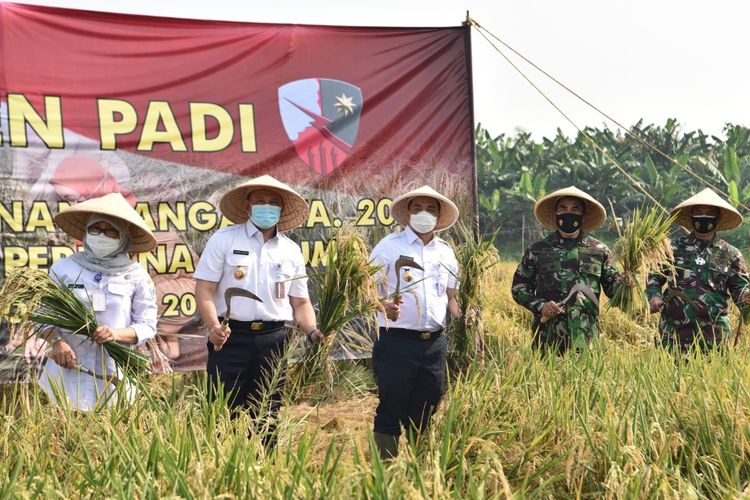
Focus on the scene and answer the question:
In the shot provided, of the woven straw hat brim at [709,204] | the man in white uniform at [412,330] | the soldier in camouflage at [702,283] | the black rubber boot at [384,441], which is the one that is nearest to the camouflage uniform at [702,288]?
the soldier in camouflage at [702,283]

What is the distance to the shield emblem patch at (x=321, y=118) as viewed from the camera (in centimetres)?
454

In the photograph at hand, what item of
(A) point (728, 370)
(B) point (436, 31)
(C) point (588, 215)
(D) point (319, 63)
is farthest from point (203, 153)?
(A) point (728, 370)

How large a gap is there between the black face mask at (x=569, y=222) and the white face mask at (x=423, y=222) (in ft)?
2.62

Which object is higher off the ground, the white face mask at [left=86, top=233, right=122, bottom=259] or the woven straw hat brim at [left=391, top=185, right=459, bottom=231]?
the woven straw hat brim at [left=391, top=185, right=459, bottom=231]

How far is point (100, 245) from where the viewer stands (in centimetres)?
293

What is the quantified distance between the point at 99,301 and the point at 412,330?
1510 millimetres

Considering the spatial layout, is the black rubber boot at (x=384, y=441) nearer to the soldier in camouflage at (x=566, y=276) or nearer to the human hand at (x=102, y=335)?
the soldier in camouflage at (x=566, y=276)

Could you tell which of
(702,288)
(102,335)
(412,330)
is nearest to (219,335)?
(102,335)

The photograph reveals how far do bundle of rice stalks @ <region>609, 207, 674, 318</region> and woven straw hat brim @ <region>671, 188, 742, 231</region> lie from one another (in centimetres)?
46

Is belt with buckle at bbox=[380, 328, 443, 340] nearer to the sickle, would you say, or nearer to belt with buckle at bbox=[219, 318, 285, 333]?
belt with buckle at bbox=[219, 318, 285, 333]

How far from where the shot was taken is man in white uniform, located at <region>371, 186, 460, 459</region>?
333cm

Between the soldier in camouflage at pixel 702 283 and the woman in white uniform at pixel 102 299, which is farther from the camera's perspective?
the soldier in camouflage at pixel 702 283

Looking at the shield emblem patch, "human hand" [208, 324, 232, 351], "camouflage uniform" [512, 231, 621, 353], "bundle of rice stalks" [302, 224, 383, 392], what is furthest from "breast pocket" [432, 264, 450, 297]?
the shield emblem patch

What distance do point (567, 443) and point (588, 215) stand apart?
6.66 feet
